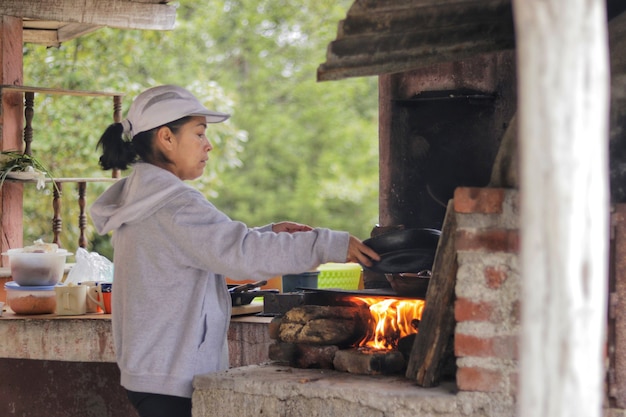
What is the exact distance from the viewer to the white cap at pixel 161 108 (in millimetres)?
3641

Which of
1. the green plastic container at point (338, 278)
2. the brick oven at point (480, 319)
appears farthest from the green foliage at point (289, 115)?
the brick oven at point (480, 319)

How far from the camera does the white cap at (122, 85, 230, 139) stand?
364cm

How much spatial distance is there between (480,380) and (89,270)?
2.85m

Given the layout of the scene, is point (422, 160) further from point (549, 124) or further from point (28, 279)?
point (549, 124)

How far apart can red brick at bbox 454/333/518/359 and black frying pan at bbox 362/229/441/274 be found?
1.52 feet

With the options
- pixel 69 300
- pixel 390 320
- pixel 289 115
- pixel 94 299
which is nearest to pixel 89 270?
pixel 94 299

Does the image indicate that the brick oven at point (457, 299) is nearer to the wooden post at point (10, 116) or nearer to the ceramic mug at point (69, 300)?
the ceramic mug at point (69, 300)

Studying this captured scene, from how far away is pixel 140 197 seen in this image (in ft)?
11.7

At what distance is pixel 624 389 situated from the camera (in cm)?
321

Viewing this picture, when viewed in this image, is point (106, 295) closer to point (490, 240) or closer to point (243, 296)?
point (243, 296)

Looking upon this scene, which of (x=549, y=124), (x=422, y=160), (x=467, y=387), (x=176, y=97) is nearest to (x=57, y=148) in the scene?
(x=422, y=160)

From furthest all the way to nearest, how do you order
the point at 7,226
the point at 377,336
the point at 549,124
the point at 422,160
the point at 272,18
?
the point at 272,18 < the point at 7,226 < the point at 422,160 < the point at 377,336 < the point at 549,124

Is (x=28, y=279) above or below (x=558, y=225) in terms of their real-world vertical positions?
below

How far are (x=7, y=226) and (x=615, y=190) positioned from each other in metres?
4.50
